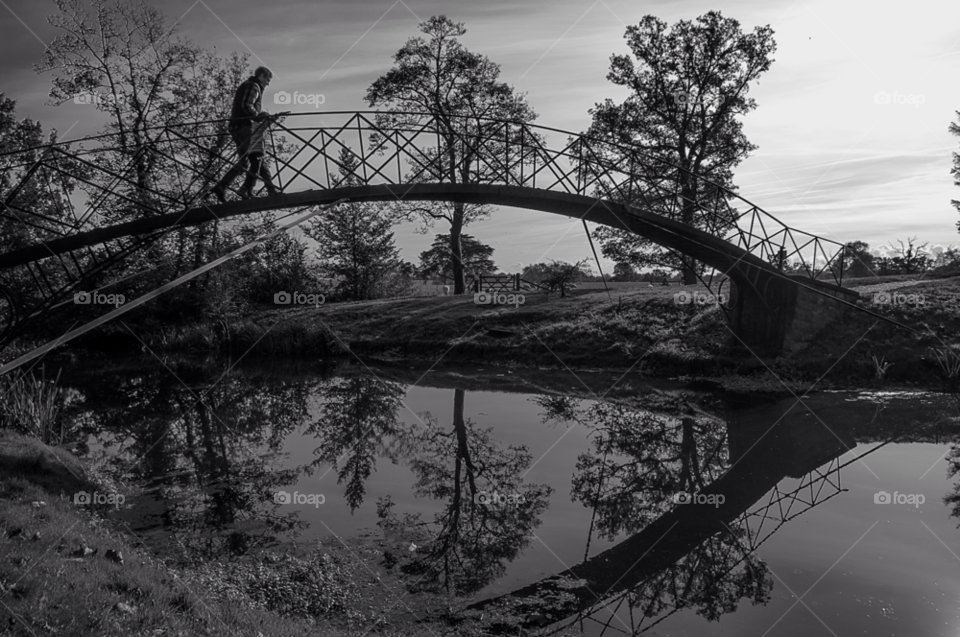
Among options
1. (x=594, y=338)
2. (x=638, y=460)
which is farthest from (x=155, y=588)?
(x=594, y=338)

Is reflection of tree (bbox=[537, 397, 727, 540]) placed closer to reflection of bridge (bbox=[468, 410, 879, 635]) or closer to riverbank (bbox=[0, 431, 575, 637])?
reflection of bridge (bbox=[468, 410, 879, 635])

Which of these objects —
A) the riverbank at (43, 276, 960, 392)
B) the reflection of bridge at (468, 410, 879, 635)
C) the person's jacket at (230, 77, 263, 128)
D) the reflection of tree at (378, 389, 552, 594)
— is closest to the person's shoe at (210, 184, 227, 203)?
the person's jacket at (230, 77, 263, 128)

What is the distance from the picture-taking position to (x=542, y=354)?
23875 millimetres

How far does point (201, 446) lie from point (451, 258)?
105ft

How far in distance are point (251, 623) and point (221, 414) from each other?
11631 mm

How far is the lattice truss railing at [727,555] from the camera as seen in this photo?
6.14 m

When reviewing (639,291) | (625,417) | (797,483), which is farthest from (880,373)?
(639,291)

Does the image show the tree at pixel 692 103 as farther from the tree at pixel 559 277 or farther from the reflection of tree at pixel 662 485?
the reflection of tree at pixel 662 485

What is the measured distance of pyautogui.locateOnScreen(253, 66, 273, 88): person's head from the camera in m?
12.4

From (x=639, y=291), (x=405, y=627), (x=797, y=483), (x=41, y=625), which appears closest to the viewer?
(x=41, y=625)

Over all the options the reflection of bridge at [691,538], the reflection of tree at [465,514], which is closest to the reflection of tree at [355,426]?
the reflection of tree at [465,514]

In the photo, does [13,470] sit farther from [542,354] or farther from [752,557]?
[542,354]

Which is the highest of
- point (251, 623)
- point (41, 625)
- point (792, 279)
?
point (792, 279)

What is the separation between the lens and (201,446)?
41.9 feet
